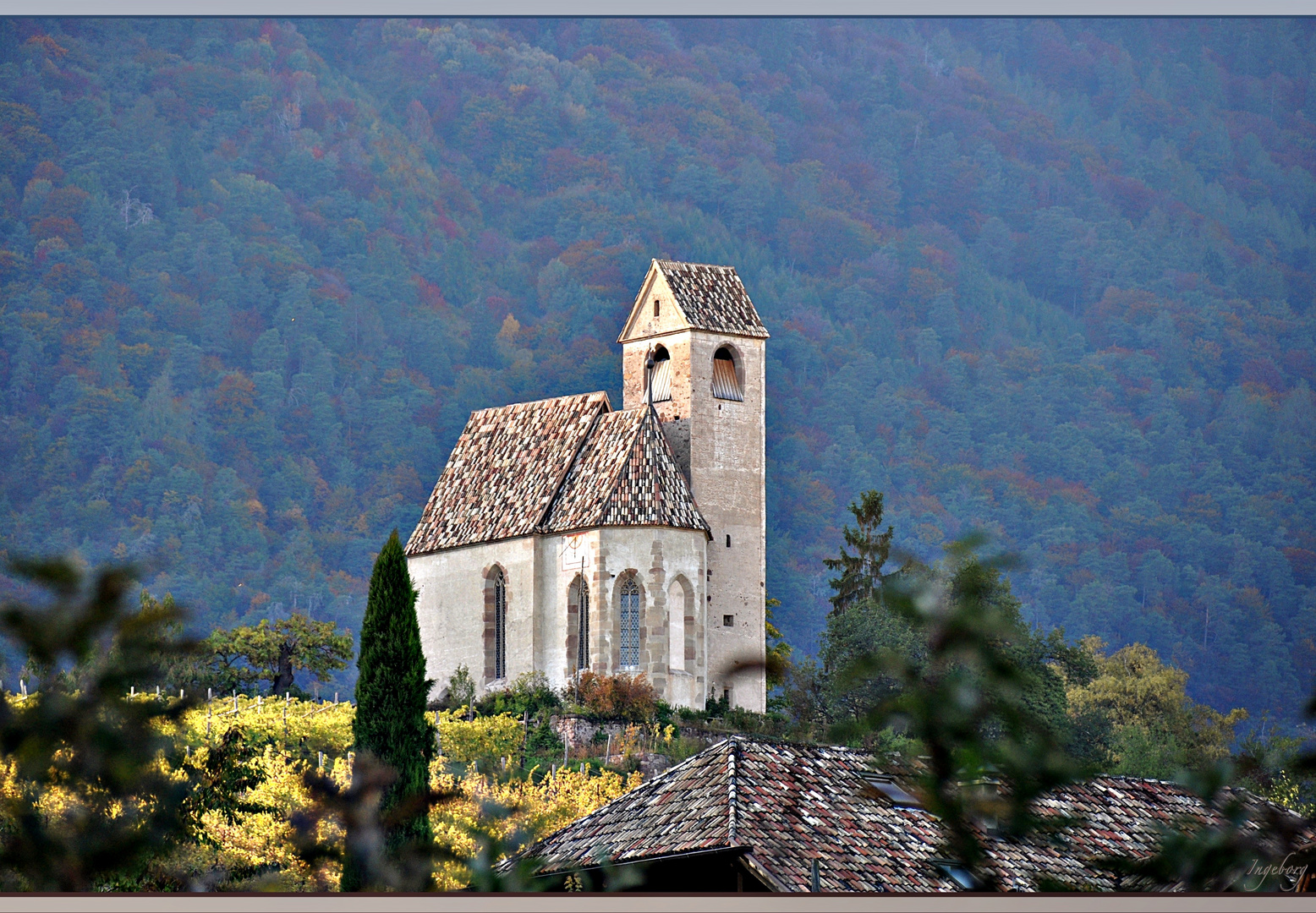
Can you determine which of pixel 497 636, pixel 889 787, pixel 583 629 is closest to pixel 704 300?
pixel 583 629

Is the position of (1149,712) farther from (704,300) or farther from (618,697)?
(618,697)

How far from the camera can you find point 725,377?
72.2 meters

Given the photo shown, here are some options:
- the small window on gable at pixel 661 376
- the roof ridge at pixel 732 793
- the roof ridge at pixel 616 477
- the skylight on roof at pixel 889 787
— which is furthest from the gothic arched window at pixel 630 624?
the roof ridge at pixel 732 793

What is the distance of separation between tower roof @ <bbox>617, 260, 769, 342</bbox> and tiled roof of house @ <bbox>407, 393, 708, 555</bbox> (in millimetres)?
3836

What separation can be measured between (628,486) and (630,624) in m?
4.13

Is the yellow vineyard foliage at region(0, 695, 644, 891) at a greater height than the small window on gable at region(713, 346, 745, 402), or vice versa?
the small window on gable at region(713, 346, 745, 402)

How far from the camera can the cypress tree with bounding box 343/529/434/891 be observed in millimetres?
45031

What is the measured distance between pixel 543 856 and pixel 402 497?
16612 cm

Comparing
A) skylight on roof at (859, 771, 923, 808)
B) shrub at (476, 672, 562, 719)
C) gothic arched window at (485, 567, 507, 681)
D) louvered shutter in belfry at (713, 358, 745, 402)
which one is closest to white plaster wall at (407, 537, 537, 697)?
gothic arched window at (485, 567, 507, 681)

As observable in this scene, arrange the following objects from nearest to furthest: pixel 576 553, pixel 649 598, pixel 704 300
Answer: pixel 649 598, pixel 576 553, pixel 704 300

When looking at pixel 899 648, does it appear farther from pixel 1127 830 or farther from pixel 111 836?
pixel 111 836

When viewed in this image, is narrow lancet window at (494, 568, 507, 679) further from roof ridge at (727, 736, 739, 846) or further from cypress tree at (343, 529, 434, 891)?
roof ridge at (727, 736, 739, 846)

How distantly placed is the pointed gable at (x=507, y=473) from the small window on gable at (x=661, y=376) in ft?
5.65

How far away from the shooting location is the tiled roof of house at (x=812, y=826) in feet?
86.5
